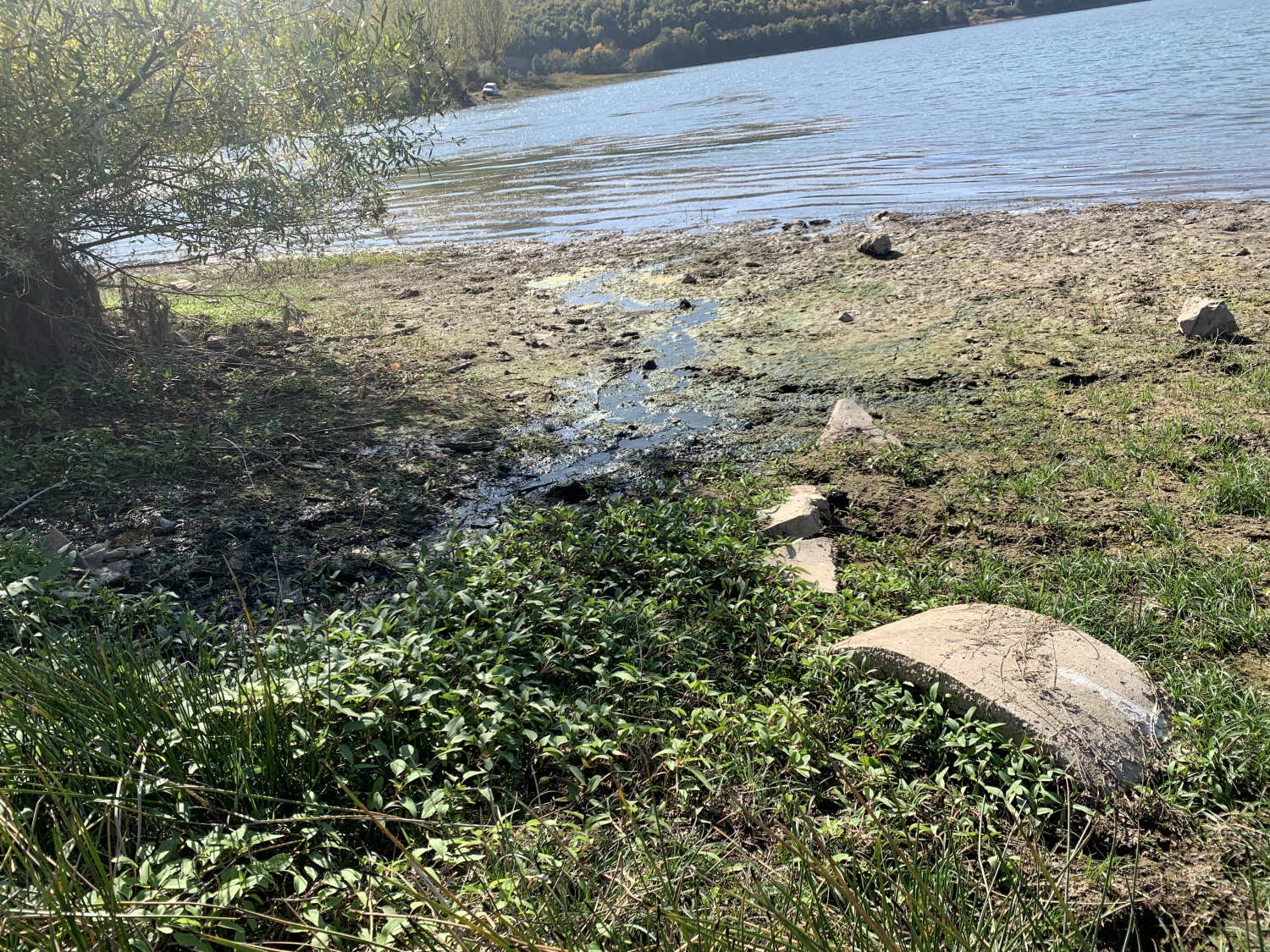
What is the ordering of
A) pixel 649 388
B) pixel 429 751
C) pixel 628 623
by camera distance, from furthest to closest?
pixel 649 388 → pixel 628 623 → pixel 429 751

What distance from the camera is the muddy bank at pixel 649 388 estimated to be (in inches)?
217

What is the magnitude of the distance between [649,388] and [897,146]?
16.3m

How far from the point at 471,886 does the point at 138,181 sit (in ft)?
22.1

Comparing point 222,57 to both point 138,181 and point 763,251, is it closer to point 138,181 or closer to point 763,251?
point 138,181

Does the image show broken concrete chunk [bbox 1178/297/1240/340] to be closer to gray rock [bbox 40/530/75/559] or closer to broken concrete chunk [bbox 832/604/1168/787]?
broken concrete chunk [bbox 832/604/1168/787]

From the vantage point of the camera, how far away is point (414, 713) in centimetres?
322

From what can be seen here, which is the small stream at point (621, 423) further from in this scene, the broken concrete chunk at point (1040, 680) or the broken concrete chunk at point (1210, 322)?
the broken concrete chunk at point (1210, 322)

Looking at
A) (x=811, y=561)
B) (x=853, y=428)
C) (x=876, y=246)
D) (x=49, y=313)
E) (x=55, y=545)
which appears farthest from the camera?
(x=876, y=246)

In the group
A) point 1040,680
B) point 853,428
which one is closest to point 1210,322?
point 853,428

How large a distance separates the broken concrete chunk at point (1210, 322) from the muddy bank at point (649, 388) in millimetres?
189

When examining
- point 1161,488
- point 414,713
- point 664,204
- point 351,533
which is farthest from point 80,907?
point 664,204

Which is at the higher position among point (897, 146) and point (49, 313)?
point (49, 313)

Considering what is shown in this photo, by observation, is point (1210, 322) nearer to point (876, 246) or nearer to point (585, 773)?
point (876, 246)

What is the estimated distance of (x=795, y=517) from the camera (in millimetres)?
4945
